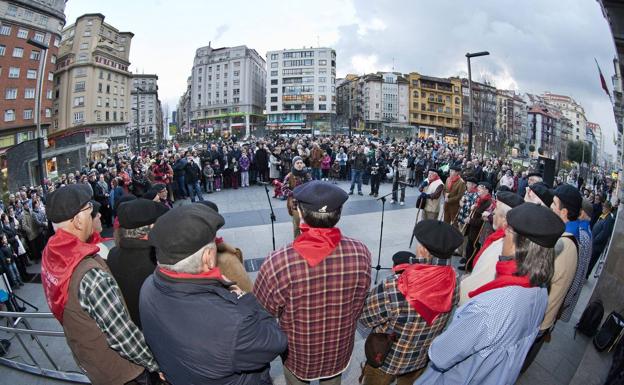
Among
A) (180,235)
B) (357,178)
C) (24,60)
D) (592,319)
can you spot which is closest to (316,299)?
(180,235)

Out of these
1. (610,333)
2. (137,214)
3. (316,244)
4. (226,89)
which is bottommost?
(610,333)

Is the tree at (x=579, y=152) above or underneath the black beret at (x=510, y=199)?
above

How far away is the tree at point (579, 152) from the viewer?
175 inches

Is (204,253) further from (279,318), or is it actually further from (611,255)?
(611,255)

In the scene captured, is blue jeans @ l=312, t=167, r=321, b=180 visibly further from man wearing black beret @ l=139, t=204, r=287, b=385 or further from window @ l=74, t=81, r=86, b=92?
man wearing black beret @ l=139, t=204, r=287, b=385

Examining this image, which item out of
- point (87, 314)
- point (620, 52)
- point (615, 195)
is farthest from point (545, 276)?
point (615, 195)

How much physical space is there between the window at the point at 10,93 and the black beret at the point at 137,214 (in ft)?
21.3

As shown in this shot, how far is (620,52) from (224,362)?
14.0ft

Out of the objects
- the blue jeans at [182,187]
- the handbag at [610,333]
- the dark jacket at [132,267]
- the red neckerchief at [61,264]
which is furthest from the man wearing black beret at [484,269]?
the blue jeans at [182,187]

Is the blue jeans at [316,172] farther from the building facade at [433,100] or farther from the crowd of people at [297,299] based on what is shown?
the building facade at [433,100]

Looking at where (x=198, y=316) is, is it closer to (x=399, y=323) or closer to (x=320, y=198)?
(x=320, y=198)

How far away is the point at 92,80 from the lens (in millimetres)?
10398

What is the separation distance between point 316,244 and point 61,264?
1.45 m

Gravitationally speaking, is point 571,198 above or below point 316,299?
above
